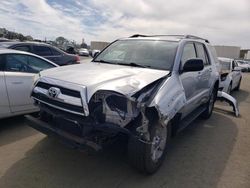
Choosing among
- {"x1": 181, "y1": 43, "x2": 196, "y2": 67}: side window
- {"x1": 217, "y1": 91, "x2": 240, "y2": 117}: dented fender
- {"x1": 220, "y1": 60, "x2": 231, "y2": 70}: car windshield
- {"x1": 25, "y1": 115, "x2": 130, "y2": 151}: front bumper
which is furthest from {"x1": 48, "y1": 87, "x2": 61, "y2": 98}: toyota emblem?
{"x1": 220, "y1": 60, "x2": 231, "y2": 70}: car windshield

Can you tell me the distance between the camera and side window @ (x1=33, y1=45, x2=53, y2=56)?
9.50 m

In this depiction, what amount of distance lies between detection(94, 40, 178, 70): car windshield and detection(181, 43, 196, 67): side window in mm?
210

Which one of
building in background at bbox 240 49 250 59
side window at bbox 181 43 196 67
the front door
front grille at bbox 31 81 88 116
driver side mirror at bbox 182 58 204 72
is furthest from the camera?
building in background at bbox 240 49 250 59

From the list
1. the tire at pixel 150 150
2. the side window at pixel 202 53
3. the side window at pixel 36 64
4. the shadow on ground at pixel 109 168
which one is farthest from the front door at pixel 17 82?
the side window at pixel 202 53

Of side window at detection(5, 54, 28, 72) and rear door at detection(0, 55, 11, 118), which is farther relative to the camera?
side window at detection(5, 54, 28, 72)

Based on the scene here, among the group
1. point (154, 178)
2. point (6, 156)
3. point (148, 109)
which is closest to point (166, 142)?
point (154, 178)

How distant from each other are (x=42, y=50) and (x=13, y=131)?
5524mm

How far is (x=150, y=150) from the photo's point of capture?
130 inches

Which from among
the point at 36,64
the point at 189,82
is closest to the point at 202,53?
the point at 189,82

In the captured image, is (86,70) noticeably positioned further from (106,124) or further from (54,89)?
(106,124)

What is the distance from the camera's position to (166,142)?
3.86m

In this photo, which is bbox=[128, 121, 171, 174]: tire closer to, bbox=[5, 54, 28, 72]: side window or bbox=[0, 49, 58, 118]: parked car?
bbox=[0, 49, 58, 118]: parked car

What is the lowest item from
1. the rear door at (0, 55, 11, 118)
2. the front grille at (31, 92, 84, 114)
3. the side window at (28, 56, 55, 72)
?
the rear door at (0, 55, 11, 118)

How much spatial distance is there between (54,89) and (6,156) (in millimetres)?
1435
